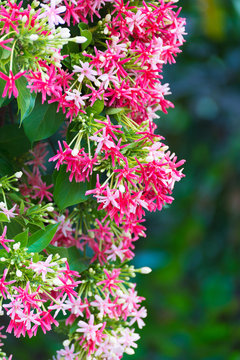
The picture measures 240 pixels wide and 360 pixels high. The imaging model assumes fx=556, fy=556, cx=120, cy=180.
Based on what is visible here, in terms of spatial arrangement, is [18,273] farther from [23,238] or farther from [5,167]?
[5,167]

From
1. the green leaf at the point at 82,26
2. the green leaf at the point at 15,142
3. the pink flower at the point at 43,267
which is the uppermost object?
the green leaf at the point at 82,26

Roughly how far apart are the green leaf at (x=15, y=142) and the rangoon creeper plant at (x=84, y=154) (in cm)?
5

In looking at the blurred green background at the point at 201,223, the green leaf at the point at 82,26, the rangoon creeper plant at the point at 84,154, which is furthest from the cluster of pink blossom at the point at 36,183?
the blurred green background at the point at 201,223

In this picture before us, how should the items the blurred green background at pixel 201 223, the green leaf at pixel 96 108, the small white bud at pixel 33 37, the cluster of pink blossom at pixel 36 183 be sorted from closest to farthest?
the small white bud at pixel 33 37 → the green leaf at pixel 96 108 → the cluster of pink blossom at pixel 36 183 → the blurred green background at pixel 201 223

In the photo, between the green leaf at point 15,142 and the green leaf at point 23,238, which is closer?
the green leaf at point 23,238

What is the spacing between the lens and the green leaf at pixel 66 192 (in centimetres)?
72

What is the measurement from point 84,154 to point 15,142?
8.7 inches

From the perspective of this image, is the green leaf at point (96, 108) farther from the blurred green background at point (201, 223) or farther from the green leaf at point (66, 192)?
the blurred green background at point (201, 223)

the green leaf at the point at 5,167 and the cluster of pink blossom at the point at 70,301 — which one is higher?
the green leaf at the point at 5,167

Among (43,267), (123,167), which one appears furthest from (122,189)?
(43,267)

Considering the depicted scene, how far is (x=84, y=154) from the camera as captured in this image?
673mm

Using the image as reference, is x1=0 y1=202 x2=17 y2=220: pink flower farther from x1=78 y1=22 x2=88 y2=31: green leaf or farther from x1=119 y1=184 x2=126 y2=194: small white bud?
x1=78 y1=22 x2=88 y2=31: green leaf

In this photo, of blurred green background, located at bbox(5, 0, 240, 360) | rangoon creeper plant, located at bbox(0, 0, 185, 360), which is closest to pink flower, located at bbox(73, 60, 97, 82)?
rangoon creeper plant, located at bbox(0, 0, 185, 360)

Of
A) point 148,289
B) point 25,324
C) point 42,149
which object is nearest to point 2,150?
point 42,149
